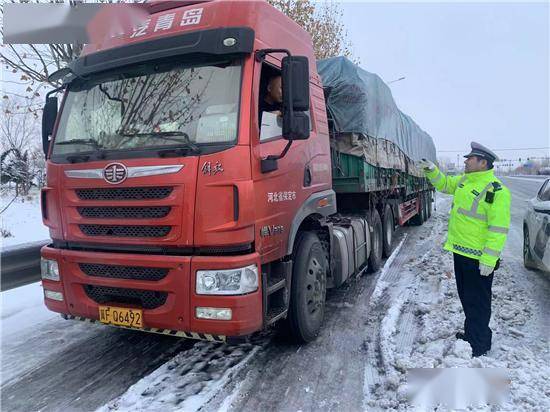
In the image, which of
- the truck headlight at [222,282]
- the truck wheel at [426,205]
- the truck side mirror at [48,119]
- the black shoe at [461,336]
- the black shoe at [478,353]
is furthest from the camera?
the truck wheel at [426,205]

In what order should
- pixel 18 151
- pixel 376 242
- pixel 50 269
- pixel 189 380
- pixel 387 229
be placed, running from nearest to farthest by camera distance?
pixel 189 380
pixel 50 269
pixel 376 242
pixel 387 229
pixel 18 151

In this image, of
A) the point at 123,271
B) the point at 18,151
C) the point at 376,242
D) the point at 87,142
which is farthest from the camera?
the point at 18,151

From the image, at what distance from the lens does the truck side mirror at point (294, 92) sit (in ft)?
11.0

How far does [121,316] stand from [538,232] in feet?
18.4

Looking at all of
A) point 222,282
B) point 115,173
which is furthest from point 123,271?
point 222,282

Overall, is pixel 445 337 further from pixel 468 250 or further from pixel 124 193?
pixel 124 193

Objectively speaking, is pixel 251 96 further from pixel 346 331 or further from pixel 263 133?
pixel 346 331

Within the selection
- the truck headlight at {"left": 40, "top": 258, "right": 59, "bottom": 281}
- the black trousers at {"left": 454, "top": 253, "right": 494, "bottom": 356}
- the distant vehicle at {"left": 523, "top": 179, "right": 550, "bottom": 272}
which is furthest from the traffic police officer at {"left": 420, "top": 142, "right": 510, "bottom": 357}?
the truck headlight at {"left": 40, "top": 258, "right": 59, "bottom": 281}

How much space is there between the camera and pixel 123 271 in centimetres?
347

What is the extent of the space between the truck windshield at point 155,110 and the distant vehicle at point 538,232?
454 cm

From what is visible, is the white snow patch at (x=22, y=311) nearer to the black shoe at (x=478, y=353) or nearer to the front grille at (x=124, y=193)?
the front grille at (x=124, y=193)

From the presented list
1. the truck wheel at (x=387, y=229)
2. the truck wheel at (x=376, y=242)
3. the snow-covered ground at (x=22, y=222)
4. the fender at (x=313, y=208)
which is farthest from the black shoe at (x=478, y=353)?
the snow-covered ground at (x=22, y=222)

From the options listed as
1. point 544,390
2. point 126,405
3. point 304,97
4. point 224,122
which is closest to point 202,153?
point 224,122

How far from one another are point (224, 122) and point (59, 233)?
5.98ft
